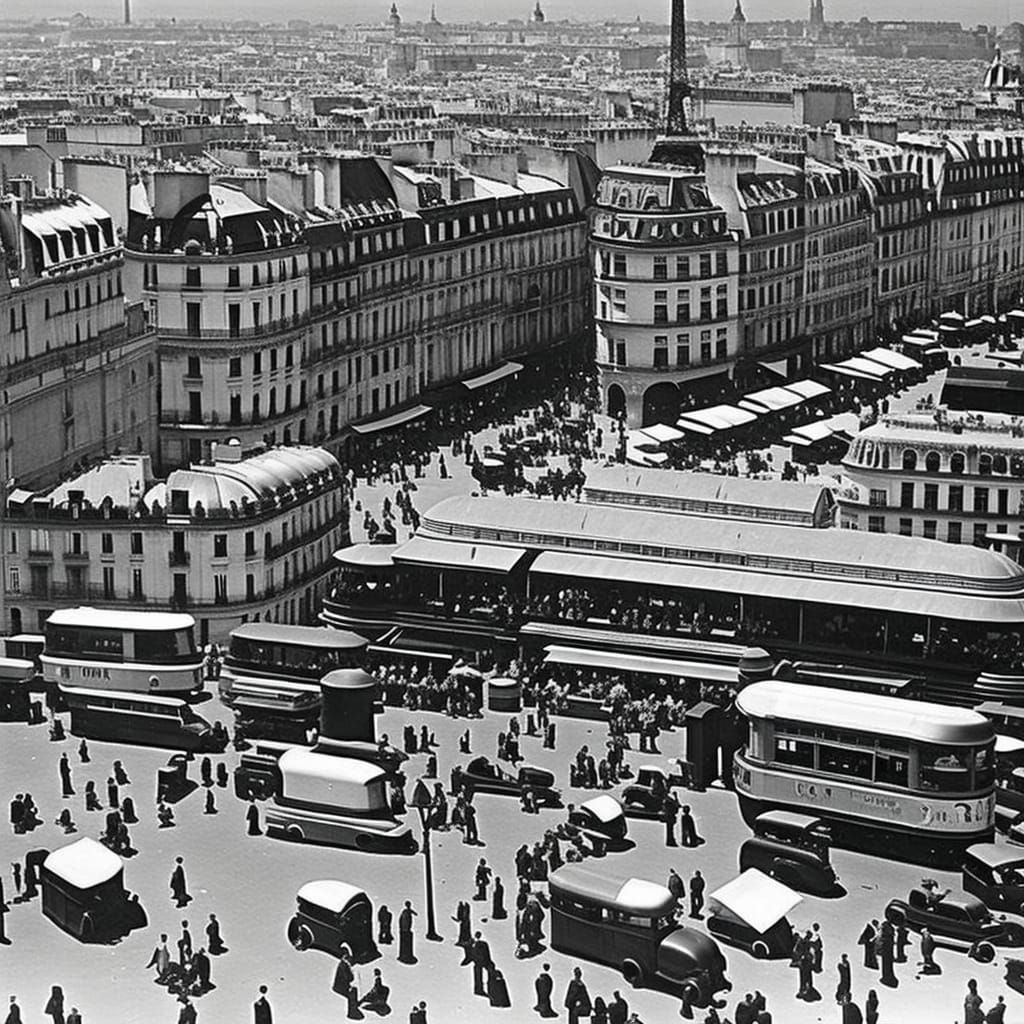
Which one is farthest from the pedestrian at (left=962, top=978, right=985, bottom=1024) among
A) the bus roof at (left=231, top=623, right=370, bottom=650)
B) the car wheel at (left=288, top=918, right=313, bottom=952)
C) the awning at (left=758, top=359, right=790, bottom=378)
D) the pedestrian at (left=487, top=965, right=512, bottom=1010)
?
the awning at (left=758, top=359, right=790, bottom=378)

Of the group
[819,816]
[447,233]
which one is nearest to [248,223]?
[447,233]

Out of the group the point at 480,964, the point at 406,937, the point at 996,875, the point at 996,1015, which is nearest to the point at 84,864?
the point at 406,937

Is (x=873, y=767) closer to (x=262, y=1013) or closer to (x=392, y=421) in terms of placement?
(x=262, y=1013)

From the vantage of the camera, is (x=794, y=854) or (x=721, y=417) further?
(x=721, y=417)

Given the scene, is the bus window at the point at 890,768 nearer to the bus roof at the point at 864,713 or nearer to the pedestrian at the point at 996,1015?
the bus roof at the point at 864,713

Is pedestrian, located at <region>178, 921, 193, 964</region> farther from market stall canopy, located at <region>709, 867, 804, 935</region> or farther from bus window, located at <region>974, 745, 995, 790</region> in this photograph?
bus window, located at <region>974, 745, 995, 790</region>

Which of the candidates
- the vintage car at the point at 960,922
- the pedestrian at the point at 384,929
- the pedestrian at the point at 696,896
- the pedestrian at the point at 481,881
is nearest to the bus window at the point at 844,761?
the vintage car at the point at 960,922
